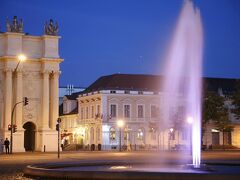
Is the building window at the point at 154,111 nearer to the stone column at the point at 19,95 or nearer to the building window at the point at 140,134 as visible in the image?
the building window at the point at 140,134

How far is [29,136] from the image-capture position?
227ft

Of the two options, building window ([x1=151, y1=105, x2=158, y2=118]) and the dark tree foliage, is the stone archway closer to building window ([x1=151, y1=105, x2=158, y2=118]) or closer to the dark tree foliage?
building window ([x1=151, y1=105, x2=158, y2=118])

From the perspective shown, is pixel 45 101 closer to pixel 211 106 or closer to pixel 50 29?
pixel 50 29

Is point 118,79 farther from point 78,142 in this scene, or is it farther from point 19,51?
point 19,51

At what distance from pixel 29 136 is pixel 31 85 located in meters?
7.15

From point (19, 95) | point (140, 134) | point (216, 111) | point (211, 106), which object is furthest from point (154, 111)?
point (19, 95)

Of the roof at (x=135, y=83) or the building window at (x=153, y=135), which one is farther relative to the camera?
the roof at (x=135, y=83)

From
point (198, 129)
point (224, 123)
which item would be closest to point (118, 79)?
point (224, 123)

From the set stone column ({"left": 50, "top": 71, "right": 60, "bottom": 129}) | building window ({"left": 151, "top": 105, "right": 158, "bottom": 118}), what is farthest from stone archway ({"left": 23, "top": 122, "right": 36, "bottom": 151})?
building window ({"left": 151, "top": 105, "right": 158, "bottom": 118})

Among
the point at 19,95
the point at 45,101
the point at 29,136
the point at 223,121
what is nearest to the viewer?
the point at 19,95

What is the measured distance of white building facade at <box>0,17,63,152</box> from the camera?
2549 inches

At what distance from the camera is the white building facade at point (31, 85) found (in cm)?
6475

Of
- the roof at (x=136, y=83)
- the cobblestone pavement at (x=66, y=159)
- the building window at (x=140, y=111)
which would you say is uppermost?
the roof at (x=136, y=83)

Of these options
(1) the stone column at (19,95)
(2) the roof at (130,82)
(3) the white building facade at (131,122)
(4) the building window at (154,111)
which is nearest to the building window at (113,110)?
(3) the white building facade at (131,122)
